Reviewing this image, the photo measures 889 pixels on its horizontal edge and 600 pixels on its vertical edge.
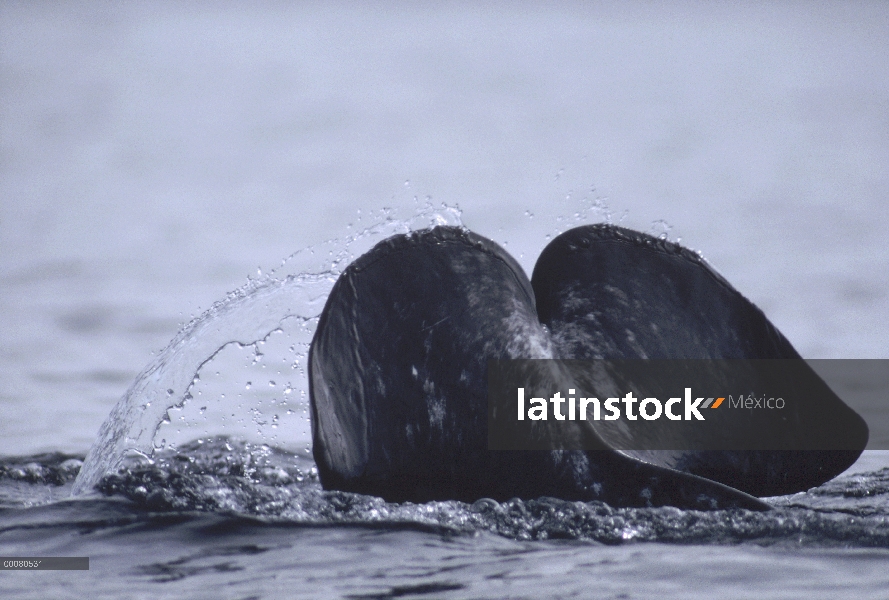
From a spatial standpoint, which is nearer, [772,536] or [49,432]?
[772,536]

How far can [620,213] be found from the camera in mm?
10898

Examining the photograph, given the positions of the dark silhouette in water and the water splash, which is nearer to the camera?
the dark silhouette in water

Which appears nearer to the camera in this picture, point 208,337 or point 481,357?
point 481,357

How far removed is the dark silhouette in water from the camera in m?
3.40

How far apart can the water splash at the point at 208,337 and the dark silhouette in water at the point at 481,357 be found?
0.87m

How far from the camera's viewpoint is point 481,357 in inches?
139

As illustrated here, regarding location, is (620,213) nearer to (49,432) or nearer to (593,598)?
(49,432)

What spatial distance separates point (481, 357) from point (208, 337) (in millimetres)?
1861

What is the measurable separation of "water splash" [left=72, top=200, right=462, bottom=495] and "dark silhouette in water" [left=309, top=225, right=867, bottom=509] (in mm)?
871

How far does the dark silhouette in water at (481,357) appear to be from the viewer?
3.40 meters

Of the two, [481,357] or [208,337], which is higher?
[208,337]

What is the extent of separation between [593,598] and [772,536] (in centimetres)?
78

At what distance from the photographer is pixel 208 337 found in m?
5.04

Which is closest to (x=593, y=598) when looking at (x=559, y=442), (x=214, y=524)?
(x=559, y=442)
